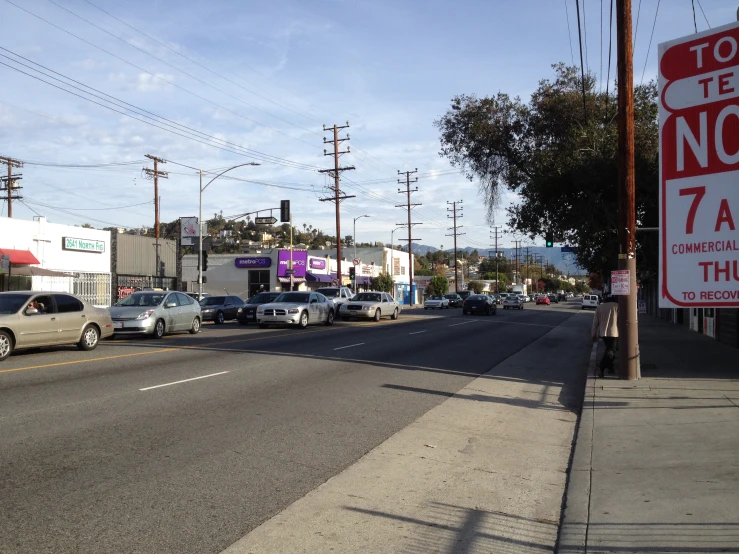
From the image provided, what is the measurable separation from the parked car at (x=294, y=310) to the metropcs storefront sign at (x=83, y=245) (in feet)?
51.1

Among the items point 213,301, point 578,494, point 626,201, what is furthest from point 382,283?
point 578,494

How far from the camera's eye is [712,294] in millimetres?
4707

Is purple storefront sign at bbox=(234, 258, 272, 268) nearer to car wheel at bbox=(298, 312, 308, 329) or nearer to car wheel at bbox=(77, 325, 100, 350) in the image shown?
car wheel at bbox=(298, 312, 308, 329)

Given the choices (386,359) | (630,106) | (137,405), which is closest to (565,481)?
(137,405)

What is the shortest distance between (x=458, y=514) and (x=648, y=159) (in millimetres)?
17404

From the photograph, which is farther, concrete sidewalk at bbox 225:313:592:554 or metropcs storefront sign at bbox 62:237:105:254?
metropcs storefront sign at bbox 62:237:105:254

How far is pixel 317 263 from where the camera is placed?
6538cm

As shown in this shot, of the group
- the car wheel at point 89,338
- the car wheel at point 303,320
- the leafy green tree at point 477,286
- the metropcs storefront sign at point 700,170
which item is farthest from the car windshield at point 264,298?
the leafy green tree at point 477,286

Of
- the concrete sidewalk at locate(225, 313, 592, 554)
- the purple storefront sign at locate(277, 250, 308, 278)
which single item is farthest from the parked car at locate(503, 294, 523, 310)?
the concrete sidewalk at locate(225, 313, 592, 554)

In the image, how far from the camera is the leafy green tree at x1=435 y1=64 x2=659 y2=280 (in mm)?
19734

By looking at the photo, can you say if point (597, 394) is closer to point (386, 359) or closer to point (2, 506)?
point (386, 359)

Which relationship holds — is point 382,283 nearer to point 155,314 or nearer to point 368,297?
point 368,297

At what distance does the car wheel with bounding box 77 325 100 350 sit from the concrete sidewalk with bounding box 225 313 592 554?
9.90 meters

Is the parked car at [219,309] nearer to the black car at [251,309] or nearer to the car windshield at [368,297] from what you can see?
the black car at [251,309]
